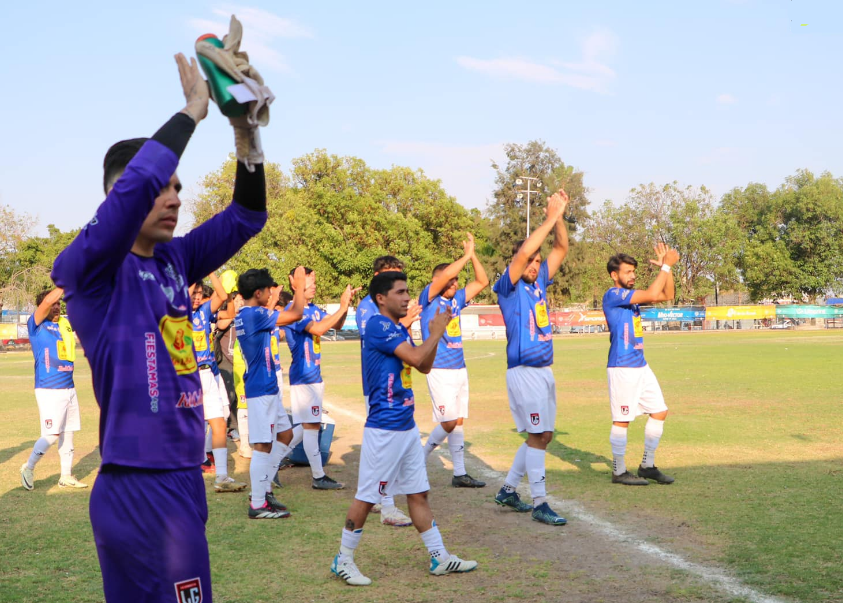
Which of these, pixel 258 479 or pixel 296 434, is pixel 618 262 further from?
pixel 258 479

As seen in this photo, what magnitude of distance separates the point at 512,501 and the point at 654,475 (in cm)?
208

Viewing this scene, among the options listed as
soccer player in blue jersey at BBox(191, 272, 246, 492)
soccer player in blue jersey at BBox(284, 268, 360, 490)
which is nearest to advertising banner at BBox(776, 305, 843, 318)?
soccer player in blue jersey at BBox(284, 268, 360, 490)

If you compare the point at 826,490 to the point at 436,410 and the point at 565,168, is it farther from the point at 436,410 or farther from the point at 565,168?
the point at 565,168

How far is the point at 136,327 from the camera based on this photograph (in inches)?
98.2

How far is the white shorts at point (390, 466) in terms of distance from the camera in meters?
6.11

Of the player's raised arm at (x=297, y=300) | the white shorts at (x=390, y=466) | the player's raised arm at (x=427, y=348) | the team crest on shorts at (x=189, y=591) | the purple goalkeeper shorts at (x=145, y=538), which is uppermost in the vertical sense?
the player's raised arm at (x=297, y=300)

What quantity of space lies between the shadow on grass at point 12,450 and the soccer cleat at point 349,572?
776cm

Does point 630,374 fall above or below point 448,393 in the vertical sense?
above

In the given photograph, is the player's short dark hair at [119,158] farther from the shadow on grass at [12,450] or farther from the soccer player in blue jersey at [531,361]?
the shadow on grass at [12,450]

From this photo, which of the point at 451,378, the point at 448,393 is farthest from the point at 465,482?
the point at 451,378

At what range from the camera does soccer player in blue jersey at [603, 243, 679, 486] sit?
9195 millimetres

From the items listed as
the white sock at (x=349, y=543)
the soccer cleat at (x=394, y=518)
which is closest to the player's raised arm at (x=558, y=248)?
the soccer cleat at (x=394, y=518)

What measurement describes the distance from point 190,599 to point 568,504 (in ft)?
20.2

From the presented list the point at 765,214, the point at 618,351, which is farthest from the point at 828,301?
the point at 618,351
